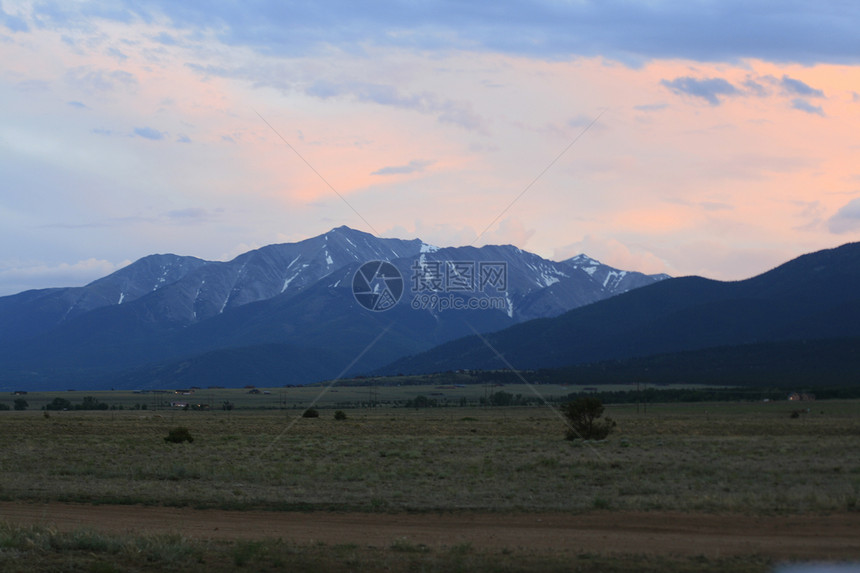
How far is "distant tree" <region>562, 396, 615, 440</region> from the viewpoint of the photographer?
44969 millimetres

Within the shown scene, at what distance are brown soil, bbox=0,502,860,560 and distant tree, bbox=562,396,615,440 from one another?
85.6 feet

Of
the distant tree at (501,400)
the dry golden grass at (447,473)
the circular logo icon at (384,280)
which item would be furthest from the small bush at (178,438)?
the distant tree at (501,400)

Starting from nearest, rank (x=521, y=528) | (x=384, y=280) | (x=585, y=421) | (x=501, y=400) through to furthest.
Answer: (x=521, y=528)
(x=585, y=421)
(x=384, y=280)
(x=501, y=400)

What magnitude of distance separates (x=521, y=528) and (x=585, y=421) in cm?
2888

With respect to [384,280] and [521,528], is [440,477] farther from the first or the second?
[384,280]

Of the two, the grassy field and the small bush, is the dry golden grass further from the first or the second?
the small bush

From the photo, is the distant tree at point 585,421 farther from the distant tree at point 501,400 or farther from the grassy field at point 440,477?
the distant tree at point 501,400

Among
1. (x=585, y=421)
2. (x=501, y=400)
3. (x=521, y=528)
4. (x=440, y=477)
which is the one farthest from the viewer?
(x=501, y=400)

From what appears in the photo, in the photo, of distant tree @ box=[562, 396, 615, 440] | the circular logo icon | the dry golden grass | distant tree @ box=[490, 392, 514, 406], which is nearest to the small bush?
the dry golden grass

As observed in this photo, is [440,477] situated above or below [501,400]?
above

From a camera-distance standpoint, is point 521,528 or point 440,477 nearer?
point 521,528

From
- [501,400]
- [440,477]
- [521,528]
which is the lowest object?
[501,400]

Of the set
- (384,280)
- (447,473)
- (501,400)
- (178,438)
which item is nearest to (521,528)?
(447,473)

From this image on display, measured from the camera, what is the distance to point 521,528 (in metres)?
17.6
